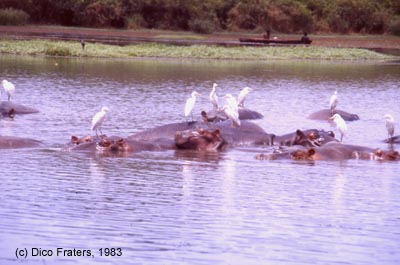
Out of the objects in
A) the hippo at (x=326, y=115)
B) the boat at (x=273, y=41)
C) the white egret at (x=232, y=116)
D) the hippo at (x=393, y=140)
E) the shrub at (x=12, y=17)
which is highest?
the white egret at (x=232, y=116)

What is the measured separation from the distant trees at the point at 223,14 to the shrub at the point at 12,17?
6.47 ft

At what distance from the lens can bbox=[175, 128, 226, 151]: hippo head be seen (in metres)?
16.4

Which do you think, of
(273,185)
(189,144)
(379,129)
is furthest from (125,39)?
(273,185)

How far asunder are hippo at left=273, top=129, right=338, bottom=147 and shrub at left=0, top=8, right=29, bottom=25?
37.1 metres

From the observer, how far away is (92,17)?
5631 cm

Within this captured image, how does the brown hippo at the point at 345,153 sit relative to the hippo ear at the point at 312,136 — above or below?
below

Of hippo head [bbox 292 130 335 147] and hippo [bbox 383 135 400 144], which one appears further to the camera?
hippo [bbox 383 135 400 144]

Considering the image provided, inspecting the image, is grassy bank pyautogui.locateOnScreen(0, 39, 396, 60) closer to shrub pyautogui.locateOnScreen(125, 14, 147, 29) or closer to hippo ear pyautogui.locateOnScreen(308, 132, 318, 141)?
shrub pyautogui.locateOnScreen(125, 14, 147, 29)

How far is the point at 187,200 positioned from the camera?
12289 millimetres

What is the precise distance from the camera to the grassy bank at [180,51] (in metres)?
41.4

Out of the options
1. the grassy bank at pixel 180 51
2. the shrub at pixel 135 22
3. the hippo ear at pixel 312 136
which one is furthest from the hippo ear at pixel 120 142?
the shrub at pixel 135 22

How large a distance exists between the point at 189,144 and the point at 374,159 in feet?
9.55

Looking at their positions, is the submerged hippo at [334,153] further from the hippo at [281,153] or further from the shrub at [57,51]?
the shrub at [57,51]

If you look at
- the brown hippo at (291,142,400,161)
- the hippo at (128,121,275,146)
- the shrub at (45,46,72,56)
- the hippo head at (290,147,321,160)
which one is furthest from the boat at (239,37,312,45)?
the hippo head at (290,147,321,160)
